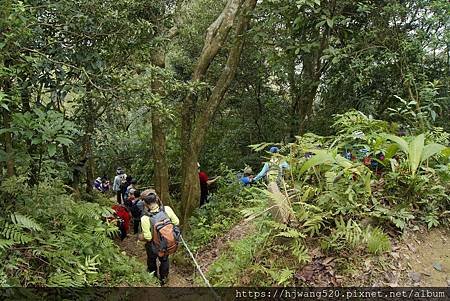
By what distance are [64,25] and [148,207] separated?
2462 mm

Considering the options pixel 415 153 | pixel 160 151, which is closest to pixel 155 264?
pixel 415 153

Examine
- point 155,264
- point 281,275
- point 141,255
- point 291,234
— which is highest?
point 291,234

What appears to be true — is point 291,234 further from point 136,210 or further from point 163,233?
point 136,210

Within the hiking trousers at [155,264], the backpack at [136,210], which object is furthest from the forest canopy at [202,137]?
the backpack at [136,210]

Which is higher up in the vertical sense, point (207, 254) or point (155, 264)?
point (155, 264)

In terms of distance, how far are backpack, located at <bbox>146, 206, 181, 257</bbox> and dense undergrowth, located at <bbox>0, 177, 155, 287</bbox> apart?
0.52m

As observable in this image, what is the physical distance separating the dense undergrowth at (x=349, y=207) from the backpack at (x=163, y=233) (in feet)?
2.88

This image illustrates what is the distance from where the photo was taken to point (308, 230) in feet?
16.3

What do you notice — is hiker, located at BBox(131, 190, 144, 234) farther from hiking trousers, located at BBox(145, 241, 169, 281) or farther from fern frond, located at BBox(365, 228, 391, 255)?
fern frond, located at BBox(365, 228, 391, 255)

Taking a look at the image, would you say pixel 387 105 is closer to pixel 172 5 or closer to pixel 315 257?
pixel 172 5

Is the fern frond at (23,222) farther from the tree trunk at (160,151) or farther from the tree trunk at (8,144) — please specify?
the tree trunk at (160,151)

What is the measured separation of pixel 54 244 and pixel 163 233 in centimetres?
136

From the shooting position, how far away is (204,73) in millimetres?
9672

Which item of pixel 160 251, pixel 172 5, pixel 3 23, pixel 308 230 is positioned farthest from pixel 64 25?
pixel 172 5
